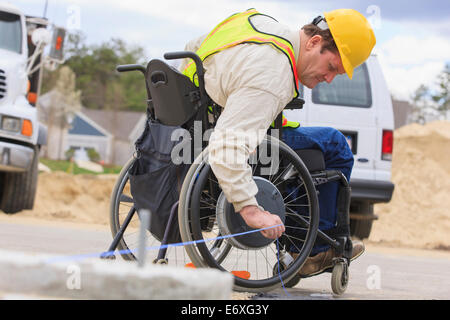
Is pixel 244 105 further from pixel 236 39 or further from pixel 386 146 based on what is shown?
pixel 386 146

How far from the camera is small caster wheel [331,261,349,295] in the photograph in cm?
386

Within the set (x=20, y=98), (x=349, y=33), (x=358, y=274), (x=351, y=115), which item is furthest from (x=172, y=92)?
(x=20, y=98)

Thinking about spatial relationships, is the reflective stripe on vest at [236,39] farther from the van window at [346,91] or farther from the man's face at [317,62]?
the van window at [346,91]

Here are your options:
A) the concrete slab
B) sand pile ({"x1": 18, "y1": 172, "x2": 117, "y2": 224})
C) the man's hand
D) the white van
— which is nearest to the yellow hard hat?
the man's hand

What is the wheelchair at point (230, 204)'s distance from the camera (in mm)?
3344

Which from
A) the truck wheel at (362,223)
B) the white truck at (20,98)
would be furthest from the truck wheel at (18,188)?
the truck wheel at (362,223)

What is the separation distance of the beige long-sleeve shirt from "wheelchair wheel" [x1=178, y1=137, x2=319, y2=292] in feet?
0.69

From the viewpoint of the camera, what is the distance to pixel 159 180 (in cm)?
357

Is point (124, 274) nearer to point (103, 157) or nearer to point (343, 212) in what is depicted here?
point (343, 212)

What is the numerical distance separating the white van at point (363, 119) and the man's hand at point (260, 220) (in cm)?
533

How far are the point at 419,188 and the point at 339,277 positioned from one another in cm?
2185
